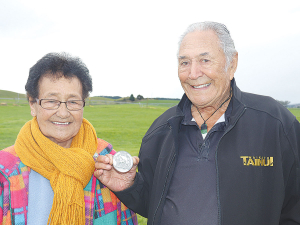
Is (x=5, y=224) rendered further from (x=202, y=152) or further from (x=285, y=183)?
(x=285, y=183)

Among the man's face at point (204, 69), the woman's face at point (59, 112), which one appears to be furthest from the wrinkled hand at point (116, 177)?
the man's face at point (204, 69)

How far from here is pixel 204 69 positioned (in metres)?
2.58

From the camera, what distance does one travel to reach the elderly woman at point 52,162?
2.39 metres

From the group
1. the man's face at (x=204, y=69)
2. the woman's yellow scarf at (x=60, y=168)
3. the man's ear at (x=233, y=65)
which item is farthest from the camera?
the man's ear at (x=233, y=65)

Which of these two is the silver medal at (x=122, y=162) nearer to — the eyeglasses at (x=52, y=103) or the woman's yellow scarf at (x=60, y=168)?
the woman's yellow scarf at (x=60, y=168)

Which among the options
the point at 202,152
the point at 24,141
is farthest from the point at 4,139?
the point at 202,152

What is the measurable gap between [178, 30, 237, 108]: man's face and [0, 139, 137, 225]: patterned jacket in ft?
4.18

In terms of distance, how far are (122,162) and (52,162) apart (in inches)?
27.7

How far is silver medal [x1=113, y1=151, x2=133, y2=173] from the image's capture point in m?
2.51

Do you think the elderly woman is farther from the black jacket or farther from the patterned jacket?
the black jacket

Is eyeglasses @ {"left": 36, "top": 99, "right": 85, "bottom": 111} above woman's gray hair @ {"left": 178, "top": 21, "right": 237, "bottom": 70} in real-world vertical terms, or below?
below

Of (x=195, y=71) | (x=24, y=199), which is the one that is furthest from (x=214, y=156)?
(x=24, y=199)

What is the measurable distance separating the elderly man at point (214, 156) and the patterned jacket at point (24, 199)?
0.17 m

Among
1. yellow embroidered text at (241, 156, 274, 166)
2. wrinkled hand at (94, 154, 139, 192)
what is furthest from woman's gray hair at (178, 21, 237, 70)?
wrinkled hand at (94, 154, 139, 192)
